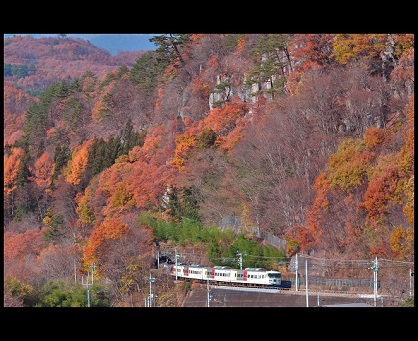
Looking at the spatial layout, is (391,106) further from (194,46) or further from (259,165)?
(194,46)

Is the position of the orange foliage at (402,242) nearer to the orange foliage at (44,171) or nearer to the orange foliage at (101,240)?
the orange foliage at (101,240)

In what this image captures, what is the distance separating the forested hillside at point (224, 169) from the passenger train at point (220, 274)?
2.28 feet

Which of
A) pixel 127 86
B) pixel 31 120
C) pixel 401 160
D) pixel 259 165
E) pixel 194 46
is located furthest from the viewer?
pixel 31 120

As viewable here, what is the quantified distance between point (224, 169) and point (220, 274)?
7.32 m

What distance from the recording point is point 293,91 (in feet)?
117

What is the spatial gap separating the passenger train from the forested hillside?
27.4 inches

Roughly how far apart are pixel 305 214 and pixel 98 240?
731 centimetres

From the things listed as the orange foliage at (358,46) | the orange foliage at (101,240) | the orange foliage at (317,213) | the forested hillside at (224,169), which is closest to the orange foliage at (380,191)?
the forested hillside at (224,169)

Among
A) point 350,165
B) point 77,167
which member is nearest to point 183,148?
point 77,167

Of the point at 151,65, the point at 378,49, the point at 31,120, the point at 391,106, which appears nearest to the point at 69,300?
the point at 391,106

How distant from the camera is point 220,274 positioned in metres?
29.0

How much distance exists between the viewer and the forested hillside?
26.1 meters

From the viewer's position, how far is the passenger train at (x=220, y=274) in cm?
2810

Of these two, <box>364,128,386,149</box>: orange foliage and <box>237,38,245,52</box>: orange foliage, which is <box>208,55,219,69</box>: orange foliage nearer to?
<box>237,38,245,52</box>: orange foliage
